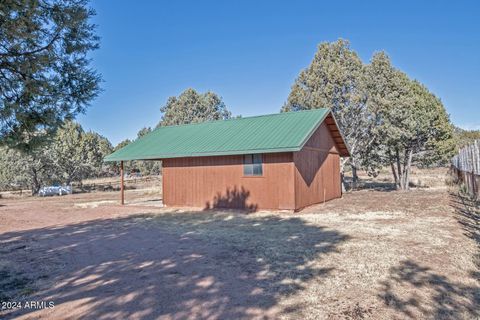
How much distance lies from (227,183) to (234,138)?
7.51 feet

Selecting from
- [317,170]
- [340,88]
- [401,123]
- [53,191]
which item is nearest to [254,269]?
[317,170]

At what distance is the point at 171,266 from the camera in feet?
22.6

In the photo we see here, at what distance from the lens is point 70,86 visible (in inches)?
267

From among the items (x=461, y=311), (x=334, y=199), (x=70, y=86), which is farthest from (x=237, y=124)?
(x=461, y=311)

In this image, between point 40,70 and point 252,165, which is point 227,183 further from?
point 40,70

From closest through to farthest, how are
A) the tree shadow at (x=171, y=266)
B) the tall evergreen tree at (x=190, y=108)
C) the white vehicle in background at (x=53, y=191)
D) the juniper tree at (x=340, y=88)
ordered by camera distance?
the tree shadow at (x=171, y=266)
the juniper tree at (x=340, y=88)
the white vehicle in background at (x=53, y=191)
the tall evergreen tree at (x=190, y=108)

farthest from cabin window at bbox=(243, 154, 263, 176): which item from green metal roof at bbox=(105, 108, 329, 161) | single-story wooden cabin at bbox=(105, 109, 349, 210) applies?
green metal roof at bbox=(105, 108, 329, 161)

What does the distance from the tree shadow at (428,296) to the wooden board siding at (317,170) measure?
30.1ft

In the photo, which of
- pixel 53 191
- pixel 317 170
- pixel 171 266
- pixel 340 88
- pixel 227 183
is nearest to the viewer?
pixel 171 266

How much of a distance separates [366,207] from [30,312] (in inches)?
528

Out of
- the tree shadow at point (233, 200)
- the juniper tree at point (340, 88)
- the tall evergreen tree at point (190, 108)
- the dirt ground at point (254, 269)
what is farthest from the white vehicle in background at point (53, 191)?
the juniper tree at point (340, 88)

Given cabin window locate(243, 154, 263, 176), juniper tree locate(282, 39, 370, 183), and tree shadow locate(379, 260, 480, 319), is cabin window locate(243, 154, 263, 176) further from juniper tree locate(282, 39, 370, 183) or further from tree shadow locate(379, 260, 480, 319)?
juniper tree locate(282, 39, 370, 183)

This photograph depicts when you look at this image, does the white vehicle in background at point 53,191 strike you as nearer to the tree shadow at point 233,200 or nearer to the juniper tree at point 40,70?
the tree shadow at point 233,200

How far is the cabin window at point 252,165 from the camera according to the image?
1559 centimetres
